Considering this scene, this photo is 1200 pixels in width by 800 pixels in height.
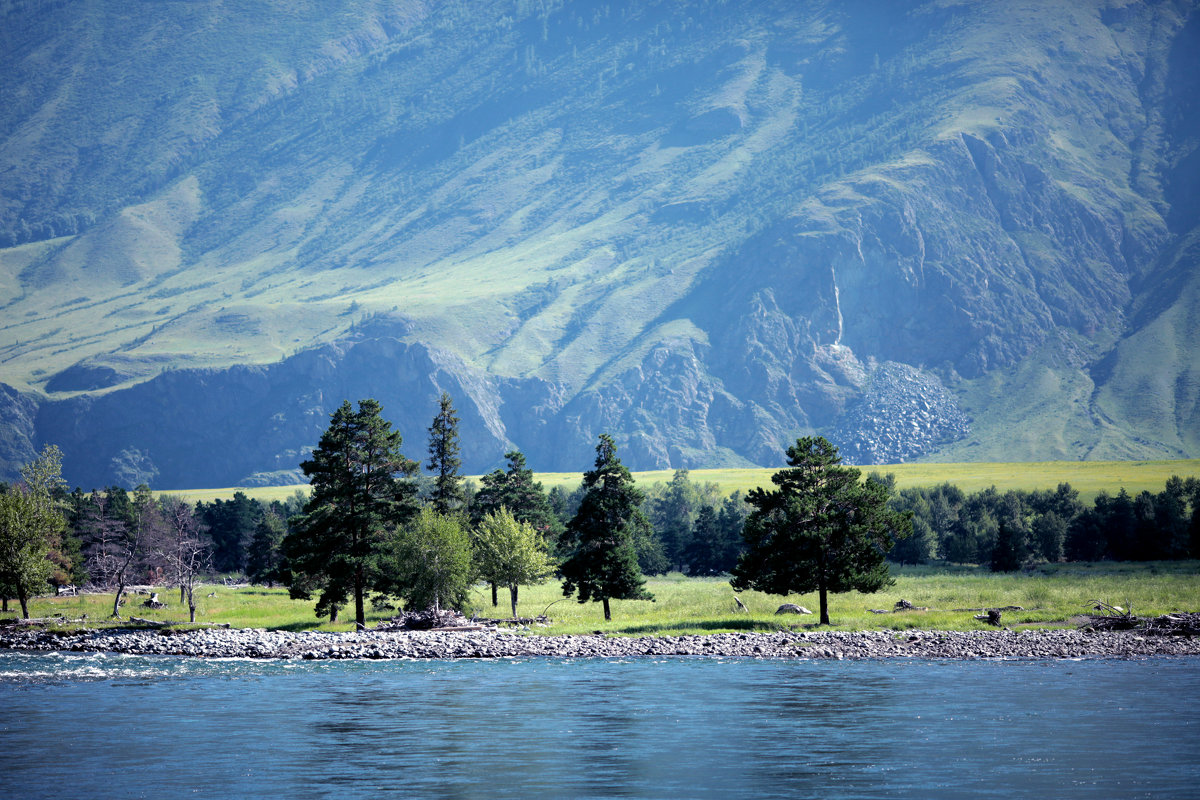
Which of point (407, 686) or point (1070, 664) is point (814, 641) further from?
point (407, 686)

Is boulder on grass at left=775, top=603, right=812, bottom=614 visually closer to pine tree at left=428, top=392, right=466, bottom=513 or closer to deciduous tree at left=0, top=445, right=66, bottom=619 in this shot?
pine tree at left=428, top=392, right=466, bottom=513

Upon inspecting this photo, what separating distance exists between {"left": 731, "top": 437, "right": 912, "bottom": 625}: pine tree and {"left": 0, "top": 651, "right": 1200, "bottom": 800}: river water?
27.9 feet

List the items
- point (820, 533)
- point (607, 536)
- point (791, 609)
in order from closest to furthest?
point (820, 533)
point (607, 536)
point (791, 609)

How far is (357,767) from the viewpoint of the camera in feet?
125

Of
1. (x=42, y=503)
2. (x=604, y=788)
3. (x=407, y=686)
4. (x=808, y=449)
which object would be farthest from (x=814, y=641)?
(x=42, y=503)

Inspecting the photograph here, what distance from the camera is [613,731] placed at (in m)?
44.2

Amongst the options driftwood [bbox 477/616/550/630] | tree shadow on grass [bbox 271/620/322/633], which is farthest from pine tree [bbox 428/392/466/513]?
tree shadow on grass [bbox 271/620/322/633]

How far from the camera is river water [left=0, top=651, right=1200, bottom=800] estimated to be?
116ft

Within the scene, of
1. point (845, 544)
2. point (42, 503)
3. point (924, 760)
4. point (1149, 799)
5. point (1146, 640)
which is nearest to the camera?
point (1149, 799)

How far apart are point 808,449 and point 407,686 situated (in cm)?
2887

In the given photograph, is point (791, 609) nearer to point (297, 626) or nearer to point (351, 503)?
point (351, 503)

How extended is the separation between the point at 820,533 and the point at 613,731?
27921mm

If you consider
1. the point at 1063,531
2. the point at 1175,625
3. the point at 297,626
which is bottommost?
the point at 297,626

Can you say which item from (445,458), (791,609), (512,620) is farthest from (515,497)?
(791,609)
